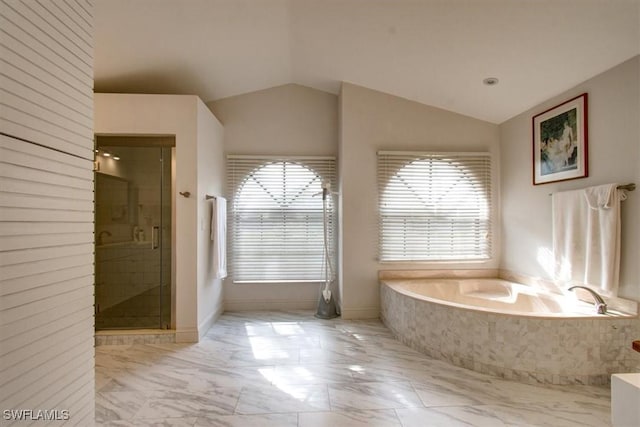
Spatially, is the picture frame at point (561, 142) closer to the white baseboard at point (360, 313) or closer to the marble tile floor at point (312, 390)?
the marble tile floor at point (312, 390)

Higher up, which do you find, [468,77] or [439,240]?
[468,77]

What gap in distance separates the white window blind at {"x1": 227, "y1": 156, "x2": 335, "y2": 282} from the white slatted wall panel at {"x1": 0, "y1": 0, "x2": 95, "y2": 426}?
9.28 feet

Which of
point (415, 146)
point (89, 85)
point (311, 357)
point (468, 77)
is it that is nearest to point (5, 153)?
point (89, 85)

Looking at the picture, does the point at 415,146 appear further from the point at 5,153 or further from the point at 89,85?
the point at 5,153

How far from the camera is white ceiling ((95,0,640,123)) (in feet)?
7.19

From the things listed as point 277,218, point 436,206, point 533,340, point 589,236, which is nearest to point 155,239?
point 277,218

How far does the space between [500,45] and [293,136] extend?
7.88 ft

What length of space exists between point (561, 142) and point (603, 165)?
47 centimetres

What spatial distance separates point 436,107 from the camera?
371cm

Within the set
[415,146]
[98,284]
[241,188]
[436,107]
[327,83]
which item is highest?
[327,83]

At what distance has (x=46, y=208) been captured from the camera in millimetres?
906

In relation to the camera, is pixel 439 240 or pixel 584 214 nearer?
pixel 584 214

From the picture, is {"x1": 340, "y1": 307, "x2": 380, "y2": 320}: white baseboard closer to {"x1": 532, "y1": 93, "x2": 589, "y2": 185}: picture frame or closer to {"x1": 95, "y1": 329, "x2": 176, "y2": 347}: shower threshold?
{"x1": 95, "y1": 329, "x2": 176, "y2": 347}: shower threshold

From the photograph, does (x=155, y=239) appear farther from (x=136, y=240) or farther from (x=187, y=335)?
(x=187, y=335)
